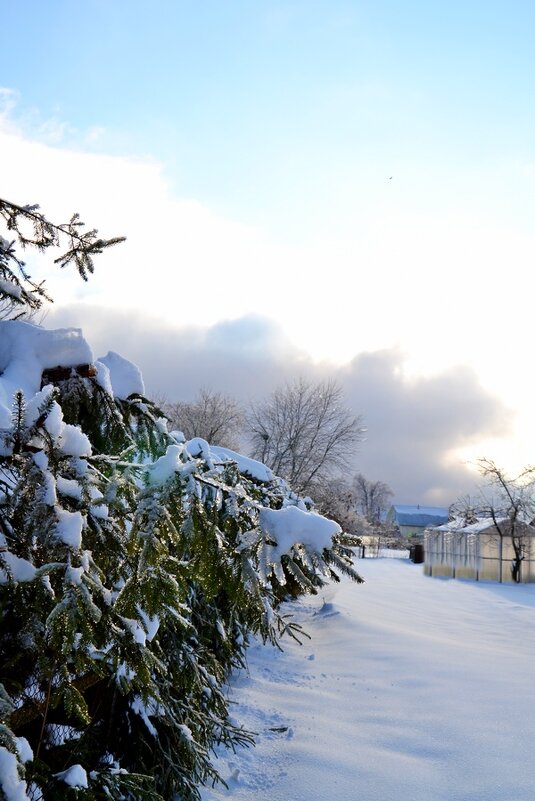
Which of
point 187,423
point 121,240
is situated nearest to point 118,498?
point 121,240

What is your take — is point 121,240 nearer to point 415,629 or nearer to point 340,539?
point 340,539

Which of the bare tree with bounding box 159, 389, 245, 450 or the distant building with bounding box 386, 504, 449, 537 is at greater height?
the bare tree with bounding box 159, 389, 245, 450

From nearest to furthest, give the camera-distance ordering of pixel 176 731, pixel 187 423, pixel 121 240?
pixel 121 240 < pixel 176 731 < pixel 187 423

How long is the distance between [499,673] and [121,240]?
268 inches

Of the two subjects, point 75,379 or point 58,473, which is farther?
point 75,379

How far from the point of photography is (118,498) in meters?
1.73

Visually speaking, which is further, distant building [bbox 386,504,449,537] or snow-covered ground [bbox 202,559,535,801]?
distant building [bbox 386,504,449,537]

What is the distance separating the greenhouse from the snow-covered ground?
1542cm


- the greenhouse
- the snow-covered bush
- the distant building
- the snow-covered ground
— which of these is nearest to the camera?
the snow-covered bush

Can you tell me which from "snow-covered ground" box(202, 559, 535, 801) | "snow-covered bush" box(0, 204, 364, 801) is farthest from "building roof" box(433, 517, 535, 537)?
"snow-covered bush" box(0, 204, 364, 801)

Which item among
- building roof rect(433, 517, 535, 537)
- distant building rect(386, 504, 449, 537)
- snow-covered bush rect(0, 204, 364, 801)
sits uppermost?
snow-covered bush rect(0, 204, 364, 801)

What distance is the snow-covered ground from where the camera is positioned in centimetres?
430

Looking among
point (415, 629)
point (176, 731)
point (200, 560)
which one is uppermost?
point (200, 560)

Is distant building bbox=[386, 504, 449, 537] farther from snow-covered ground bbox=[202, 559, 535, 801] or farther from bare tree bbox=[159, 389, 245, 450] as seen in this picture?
snow-covered ground bbox=[202, 559, 535, 801]
